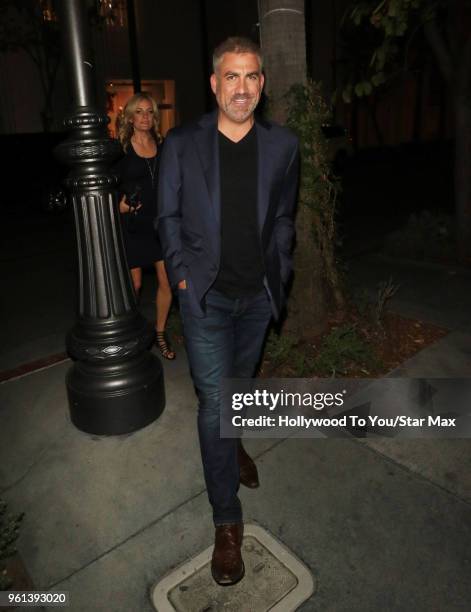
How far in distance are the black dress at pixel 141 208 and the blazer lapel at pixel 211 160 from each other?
1584 mm

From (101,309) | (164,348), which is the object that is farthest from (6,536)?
(164,348)

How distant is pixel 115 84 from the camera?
22266mm

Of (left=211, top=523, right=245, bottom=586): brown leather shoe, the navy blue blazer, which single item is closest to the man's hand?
the navy blue blazer

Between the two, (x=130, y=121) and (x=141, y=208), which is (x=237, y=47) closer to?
(x=130, y=121)

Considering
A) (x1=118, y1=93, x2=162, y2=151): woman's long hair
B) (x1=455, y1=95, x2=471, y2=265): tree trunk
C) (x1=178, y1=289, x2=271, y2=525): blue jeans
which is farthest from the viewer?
(x1=455, y1=95, x2=471, y2=265): tree trunk

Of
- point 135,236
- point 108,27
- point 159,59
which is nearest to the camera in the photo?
point 135,236

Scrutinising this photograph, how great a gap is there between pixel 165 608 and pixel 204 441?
721mm

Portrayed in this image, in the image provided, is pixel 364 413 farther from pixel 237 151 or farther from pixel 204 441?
pixel 237 151

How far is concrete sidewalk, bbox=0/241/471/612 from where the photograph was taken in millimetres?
2406

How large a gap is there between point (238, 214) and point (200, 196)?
194 millimetres

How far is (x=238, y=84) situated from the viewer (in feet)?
7.63

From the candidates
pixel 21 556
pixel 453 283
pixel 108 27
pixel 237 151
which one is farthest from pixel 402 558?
pixel 108 27

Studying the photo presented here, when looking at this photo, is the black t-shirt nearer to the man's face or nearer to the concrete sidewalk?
the man's face

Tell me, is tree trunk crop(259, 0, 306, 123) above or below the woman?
above
